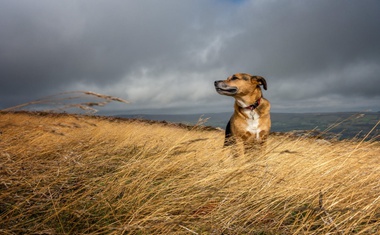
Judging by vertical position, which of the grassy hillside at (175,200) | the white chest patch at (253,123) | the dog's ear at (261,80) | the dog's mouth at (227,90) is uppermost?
the dog's ear at (261,80)

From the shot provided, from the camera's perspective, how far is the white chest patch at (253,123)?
5.44 metres

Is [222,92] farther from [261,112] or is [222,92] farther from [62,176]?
[62,176]

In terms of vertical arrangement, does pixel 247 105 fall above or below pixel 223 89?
below

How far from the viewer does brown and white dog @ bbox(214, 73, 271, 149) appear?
17.9ft

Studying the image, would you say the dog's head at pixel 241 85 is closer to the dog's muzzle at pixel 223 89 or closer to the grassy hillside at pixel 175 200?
the dog's muzzle at pixel 223 89

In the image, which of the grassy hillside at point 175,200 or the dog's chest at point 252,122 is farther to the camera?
the dog's chest at point 252,122

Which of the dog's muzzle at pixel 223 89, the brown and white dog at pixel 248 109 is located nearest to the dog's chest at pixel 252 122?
the brown and white dog at pixel 248 109

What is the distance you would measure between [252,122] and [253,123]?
0.03m

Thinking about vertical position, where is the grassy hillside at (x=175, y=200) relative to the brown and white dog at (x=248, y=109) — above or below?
below

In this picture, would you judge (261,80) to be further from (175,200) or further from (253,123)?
(175,200)

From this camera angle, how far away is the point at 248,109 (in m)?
5.54

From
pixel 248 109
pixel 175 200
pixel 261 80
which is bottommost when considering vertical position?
pixel 175 200

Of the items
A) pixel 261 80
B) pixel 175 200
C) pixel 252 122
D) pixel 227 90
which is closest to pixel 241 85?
pixel 227 90

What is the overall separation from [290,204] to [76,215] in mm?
1679
